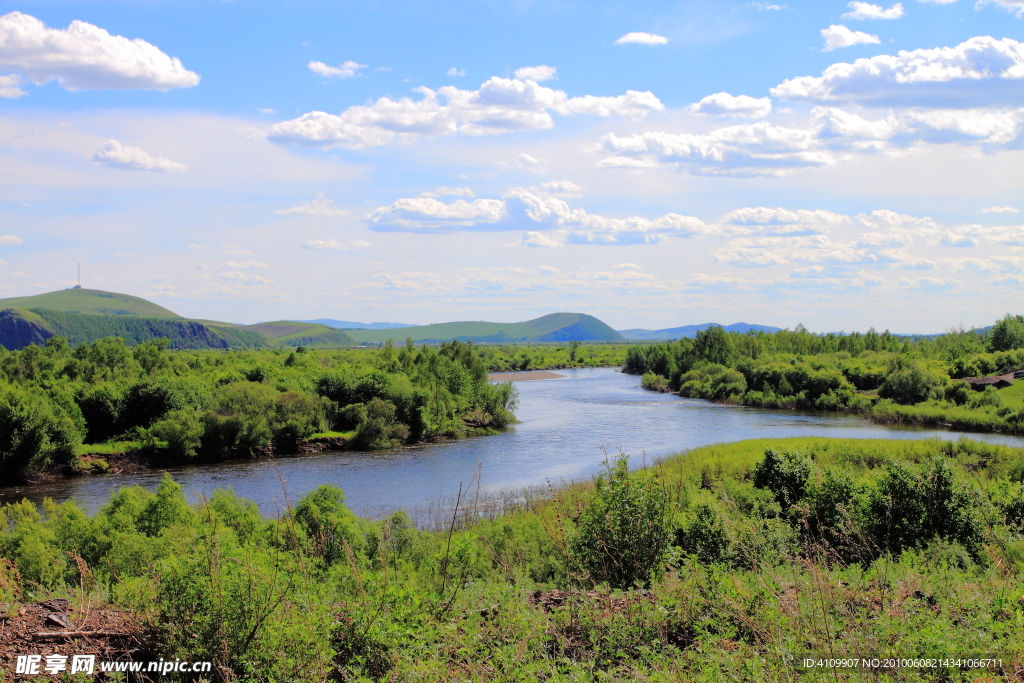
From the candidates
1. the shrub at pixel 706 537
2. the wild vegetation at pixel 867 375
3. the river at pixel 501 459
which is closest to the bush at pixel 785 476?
the river at pixel 501 459

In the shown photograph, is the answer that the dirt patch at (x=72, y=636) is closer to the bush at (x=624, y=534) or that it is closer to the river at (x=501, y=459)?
the bush at (x=624, y=534)

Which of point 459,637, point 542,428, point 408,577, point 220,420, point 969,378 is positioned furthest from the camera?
point 969,378

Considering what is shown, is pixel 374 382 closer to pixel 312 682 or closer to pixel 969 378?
pixel 312 682

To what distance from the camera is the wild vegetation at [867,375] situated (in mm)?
62875

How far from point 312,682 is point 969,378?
80.4 m

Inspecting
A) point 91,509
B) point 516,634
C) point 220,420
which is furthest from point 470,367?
point 516,634

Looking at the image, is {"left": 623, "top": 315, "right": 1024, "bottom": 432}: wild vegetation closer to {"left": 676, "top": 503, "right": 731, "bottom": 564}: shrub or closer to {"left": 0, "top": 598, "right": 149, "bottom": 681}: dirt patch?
{"left": 676, "top": 503, "right": 731, "bottom": 564}: shrub

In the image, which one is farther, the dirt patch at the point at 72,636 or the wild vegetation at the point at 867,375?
the wild vegetation at the point at 867,375

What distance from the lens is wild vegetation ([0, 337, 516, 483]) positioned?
149 feet

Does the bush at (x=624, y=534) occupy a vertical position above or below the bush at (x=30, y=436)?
above

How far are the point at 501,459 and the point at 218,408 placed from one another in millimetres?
23123

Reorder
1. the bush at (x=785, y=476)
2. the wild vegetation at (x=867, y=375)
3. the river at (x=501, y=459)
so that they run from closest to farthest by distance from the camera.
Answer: the bush at (x=785, y=476)
the river at (x=501, y=459)
the wild vegetation at (x=867, y=375)

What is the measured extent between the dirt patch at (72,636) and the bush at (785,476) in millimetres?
15091

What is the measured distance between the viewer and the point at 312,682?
7.39 metres
